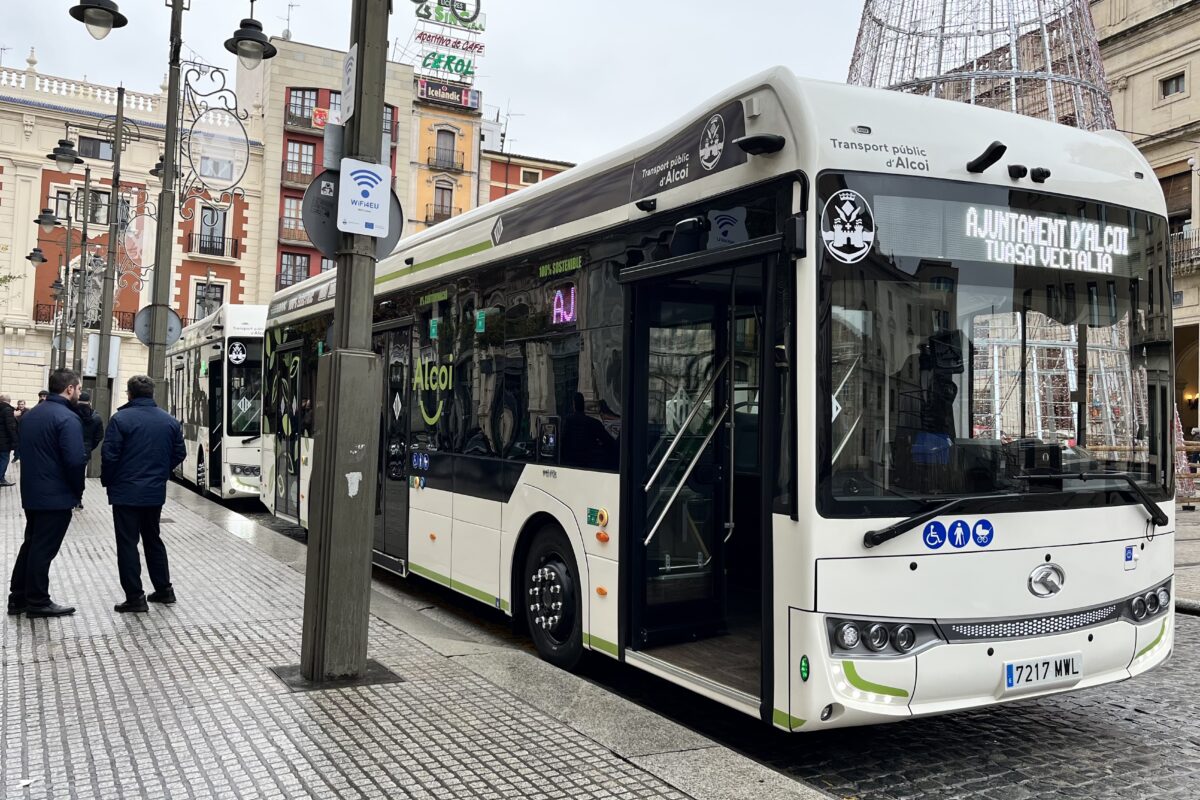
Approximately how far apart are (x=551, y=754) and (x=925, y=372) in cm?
234

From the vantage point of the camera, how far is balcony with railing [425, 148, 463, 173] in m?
55.8

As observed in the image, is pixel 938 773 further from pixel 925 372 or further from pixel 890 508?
pixel 925 372

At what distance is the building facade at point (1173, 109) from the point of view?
96.9 ft

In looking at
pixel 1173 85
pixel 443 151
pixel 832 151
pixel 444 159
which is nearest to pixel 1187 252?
pixel 1173 85

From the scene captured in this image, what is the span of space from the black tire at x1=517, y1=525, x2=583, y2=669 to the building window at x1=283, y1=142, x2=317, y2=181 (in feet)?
157

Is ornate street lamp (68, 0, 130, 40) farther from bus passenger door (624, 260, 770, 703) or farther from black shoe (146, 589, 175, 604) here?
bus passenger door (624, 260, 770, 703)

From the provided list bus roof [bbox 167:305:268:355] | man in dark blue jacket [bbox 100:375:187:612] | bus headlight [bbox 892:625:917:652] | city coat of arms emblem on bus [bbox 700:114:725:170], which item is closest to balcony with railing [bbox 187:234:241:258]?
bus roof [bbox 167:305:268:355]

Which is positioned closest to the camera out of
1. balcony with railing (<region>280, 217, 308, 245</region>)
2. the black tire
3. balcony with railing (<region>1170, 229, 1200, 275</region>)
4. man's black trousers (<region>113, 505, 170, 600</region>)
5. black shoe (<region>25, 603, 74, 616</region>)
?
the black tire

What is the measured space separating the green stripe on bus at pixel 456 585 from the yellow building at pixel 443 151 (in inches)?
1884

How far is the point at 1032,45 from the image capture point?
14.6 m

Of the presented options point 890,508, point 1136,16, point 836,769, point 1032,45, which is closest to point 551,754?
point 836,769

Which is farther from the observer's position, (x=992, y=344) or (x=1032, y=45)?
(x=1032, y=45)

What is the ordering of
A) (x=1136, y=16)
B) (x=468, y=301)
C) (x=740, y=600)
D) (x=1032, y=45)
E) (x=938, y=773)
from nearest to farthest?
(x=938, y=773)
(x=740, y=600)
(x=468, y=301)
(x=1032, y=45)
(x=1136, y=16)

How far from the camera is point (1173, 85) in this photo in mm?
30375
